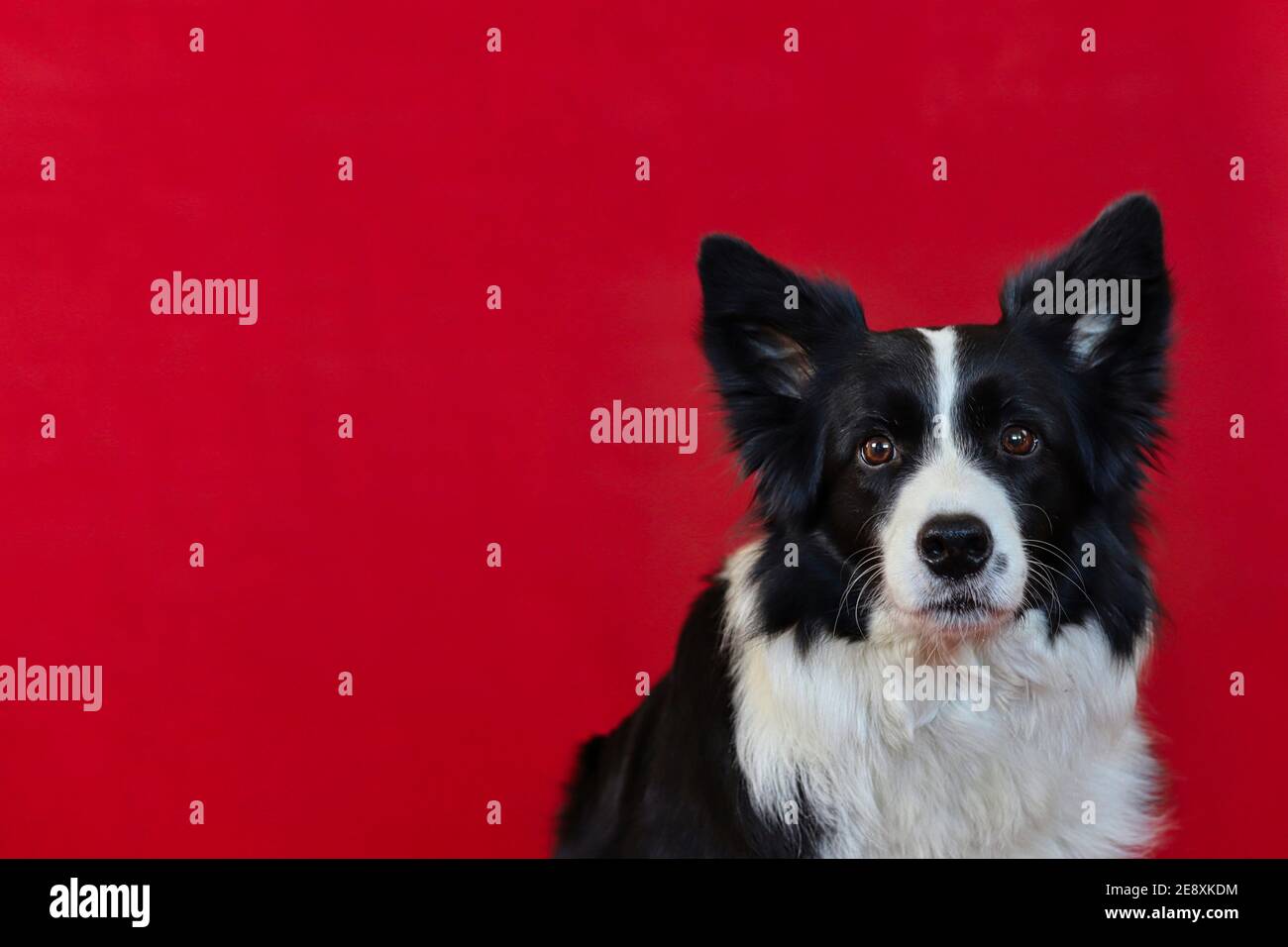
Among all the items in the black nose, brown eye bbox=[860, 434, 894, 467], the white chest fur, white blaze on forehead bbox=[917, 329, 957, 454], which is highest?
white blaze on forehead bbox=[917, 329, 957, 454]

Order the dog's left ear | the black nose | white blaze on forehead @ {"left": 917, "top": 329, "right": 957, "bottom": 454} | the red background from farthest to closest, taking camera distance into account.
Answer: the red background, the dog's left ear, white blaze on forehead @ {"left": 917, "top": 329, "right": 957, "bottom": 454}, the black nose

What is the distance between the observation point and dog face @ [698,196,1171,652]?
246 centimetres

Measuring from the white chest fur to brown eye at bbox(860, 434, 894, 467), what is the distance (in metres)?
0.32

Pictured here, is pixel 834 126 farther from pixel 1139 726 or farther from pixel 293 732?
pixel 293 732

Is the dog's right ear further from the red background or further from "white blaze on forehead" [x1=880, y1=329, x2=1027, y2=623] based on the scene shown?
the red background

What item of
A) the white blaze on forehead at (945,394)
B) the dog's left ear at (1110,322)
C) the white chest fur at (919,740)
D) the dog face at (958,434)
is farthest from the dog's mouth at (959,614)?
the dog's left ear at (1110,322)

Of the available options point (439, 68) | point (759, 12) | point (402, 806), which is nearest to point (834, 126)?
point (759, 12)

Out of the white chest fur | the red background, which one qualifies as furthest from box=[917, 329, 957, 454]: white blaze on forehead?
the red background

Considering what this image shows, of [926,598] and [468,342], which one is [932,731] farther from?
[468,342]

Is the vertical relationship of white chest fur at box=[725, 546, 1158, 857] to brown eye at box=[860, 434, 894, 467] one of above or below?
below

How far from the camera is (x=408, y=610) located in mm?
3670

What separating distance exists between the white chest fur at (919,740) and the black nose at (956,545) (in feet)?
0.74

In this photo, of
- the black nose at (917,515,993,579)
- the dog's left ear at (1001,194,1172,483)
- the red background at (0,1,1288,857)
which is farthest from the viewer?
the red background at (0,1,1288,857)

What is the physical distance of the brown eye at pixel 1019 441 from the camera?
2.56 m
